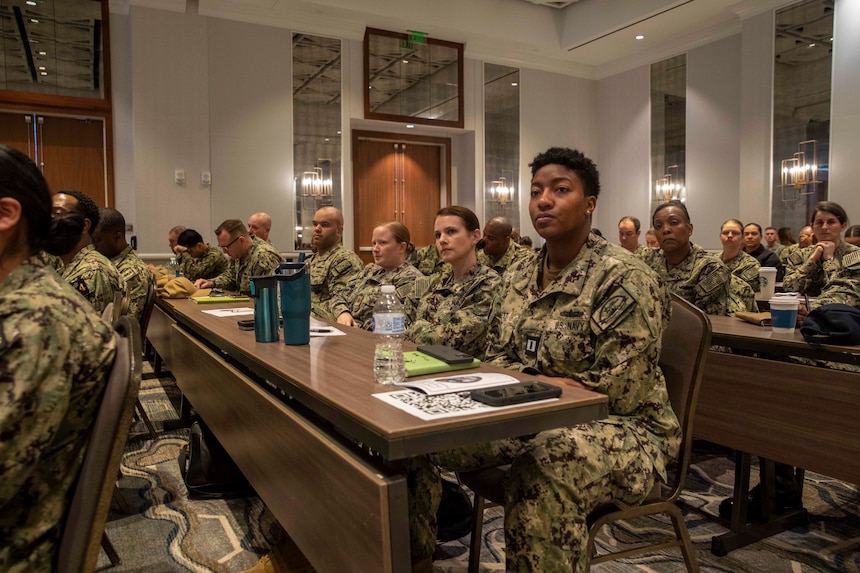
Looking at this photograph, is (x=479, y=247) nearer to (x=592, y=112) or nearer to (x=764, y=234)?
(x=764, y=234)

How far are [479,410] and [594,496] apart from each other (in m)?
0.47

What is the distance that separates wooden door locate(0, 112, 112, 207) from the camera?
7.37 metres

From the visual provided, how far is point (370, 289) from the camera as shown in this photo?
138 inches

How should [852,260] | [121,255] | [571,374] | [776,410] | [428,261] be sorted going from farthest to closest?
[428,261]
[121,255]
[852,260]
[776,410]
[571,374]

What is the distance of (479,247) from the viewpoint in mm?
6039

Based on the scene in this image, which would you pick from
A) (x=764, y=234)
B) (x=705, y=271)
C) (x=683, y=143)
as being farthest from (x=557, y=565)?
(x=683, y=143)

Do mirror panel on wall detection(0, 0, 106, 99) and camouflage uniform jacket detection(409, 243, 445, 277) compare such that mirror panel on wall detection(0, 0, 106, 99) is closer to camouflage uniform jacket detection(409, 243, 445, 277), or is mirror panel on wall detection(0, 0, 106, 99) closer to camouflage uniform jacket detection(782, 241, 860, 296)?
camouflage uniform jacket detection(409, 243, 445, 277)

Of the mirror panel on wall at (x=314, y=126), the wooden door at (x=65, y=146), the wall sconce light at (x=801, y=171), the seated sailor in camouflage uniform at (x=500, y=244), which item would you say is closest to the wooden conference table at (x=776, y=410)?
the seated sailor in camouflage uniform at (x=500, y=244)

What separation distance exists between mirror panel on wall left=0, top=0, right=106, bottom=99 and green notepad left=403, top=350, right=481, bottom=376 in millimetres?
7479

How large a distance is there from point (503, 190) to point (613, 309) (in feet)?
27.2

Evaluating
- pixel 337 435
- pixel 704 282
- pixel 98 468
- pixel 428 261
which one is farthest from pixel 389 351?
pixel 428 261

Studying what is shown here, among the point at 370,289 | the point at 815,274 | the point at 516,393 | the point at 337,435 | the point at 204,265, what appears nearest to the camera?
the point at 516,393

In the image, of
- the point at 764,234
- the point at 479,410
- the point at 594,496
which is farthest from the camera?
the point at 764,234

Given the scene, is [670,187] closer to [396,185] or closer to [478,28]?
[478,28]
